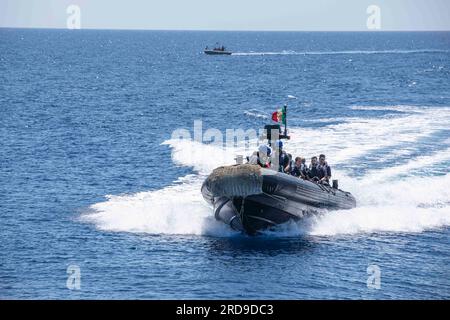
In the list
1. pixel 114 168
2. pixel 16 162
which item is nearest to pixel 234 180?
pixel 114 168

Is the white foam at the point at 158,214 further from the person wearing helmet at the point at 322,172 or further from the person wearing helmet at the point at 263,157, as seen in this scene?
the person wearing helmet at the point at 322,172

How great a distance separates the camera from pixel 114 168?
51.8 m

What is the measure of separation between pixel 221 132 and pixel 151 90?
45.7 metres

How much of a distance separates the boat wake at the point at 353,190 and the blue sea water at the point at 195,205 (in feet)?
0.30

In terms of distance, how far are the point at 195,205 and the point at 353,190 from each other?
8488 millimetres

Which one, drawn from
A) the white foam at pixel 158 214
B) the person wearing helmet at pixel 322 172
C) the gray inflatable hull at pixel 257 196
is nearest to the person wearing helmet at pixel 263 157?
the gray inflatable hull at pixel 257 196

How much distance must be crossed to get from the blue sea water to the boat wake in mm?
93

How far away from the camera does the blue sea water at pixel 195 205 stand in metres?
31.3

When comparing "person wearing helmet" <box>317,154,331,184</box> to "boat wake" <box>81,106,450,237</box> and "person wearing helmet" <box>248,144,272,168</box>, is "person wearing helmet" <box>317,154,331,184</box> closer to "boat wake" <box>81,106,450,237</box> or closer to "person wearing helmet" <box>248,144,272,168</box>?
"boat wake" <box>81,106,450,237</box>

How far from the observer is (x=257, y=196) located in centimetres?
3494

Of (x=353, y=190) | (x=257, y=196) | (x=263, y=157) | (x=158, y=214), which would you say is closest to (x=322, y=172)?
(x=263, y=157)
